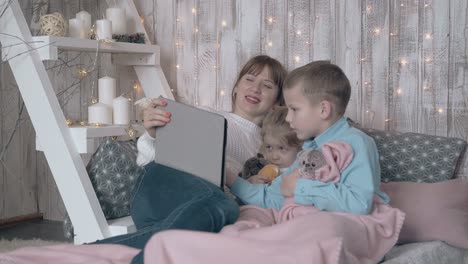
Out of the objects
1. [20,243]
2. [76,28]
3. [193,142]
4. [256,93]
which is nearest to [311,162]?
[193,142]

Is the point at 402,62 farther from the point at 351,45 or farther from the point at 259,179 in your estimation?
the point at 259,179

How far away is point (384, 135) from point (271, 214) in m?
0.54

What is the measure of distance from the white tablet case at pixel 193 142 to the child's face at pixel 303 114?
0.64 ft

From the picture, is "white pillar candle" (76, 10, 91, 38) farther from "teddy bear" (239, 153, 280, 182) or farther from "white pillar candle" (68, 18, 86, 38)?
"teddy bear" (239, 153, 280, 182)

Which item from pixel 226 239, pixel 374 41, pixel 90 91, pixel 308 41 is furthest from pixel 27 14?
pixel 226 239

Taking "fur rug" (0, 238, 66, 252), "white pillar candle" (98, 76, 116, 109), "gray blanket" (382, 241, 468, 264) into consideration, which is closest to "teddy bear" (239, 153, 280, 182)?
"gray blanket" (382, 241, 468, 264)

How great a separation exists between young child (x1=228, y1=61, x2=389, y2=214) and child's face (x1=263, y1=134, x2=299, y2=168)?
149 mm

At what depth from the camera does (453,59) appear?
209cm

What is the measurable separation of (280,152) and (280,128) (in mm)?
77

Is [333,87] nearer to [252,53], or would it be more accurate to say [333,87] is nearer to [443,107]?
[443,107]

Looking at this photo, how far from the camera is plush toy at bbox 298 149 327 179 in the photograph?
5.17 feet

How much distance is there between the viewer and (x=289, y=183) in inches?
66.1

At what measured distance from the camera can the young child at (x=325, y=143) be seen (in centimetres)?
151

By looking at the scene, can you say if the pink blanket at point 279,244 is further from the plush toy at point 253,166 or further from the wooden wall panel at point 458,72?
the wooden wall panel at point 458,72
